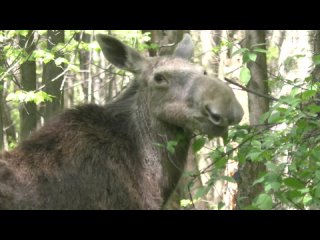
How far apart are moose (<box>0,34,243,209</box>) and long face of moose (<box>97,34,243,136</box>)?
10 millimetres

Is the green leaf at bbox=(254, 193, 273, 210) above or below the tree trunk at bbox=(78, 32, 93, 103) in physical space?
above

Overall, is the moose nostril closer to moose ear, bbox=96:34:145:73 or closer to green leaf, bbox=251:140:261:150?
green leaf, bbox=251:140:261:150

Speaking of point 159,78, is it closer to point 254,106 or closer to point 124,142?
point 124,142

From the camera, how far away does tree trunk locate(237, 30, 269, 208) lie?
7.87m

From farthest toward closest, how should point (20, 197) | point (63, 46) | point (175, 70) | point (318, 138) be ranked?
1. point (63, 46)
2. point (175, 70)
3. point (20, 197)
4. point (318, 138)

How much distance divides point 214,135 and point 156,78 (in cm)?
107

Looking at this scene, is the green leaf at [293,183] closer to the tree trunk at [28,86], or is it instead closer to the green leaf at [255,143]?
the green leaf at [255,143]

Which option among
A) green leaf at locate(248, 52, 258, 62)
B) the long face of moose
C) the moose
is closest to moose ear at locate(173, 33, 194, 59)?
the long face of moose

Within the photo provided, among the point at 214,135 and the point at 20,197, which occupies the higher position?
the point at 214,135

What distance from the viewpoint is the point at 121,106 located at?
639cm

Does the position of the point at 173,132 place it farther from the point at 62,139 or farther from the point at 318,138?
the point at 318,138

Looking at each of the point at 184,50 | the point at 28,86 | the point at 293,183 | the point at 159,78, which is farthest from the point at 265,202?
the point at 28,86

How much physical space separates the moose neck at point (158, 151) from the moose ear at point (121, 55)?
1.73 feet
